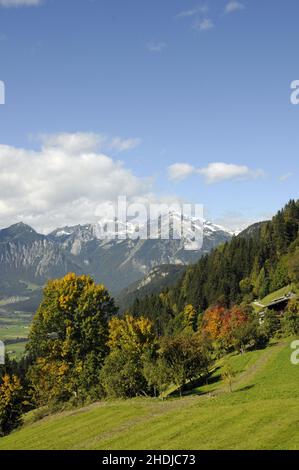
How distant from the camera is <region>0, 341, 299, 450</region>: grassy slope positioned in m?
28.4

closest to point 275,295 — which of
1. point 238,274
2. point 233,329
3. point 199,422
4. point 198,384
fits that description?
point 238,274

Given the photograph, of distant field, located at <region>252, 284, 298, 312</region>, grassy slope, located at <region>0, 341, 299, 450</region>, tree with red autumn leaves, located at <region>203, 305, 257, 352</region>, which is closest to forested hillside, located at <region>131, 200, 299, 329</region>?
distant field, located at <region>252, 284, 298, 312</region>

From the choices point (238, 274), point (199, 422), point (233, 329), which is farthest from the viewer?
point (238, 274)

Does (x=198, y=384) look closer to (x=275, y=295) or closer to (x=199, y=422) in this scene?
(x=199, y=422)

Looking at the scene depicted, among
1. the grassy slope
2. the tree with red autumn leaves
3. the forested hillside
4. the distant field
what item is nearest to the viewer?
the grassy slope

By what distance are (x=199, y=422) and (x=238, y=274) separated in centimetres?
11777

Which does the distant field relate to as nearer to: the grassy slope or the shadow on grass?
the shadow on grass

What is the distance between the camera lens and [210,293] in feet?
473

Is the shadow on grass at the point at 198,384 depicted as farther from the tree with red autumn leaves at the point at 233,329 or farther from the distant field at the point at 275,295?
the distant field at the point at 275,295

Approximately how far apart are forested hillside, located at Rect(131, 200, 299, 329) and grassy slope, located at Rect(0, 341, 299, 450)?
72.3 meters

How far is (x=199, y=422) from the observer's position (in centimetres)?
3366
